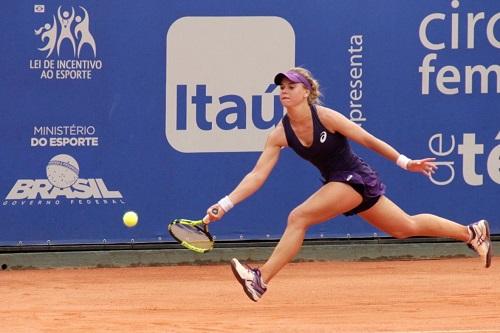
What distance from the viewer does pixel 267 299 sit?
10602mm

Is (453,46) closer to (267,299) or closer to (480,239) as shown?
(267,299)

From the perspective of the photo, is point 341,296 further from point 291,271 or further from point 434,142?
point 434,142

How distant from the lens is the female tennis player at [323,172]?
8.52 meters

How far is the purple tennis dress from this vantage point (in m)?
8.57

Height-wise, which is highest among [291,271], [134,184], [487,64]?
[487,64]

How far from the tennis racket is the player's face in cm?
103

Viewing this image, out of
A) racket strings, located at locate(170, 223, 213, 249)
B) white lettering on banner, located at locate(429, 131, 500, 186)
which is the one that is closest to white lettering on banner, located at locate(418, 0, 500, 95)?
white lettering on banner, located at locate(429, 131, 500, 186)

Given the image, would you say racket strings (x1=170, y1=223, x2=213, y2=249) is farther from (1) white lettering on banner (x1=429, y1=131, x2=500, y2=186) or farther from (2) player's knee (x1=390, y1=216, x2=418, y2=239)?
(1) white lettering on banner (x1=429, y1=131, x2=500, y2=186)

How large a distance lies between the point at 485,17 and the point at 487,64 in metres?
0.46

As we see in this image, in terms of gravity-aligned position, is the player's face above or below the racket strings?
above

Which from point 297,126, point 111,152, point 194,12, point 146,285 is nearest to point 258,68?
point 194,12

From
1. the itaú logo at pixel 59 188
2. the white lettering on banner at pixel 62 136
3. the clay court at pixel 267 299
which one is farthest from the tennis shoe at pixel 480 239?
the white lettering on banner at pixel 62 136

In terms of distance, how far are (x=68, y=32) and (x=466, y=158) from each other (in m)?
4.09

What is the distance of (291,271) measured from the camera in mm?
12242
